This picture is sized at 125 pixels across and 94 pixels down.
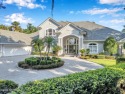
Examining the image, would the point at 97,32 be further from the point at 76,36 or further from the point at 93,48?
the point at 76,36

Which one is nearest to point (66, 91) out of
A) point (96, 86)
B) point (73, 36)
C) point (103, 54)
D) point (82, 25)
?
point (96, 86)

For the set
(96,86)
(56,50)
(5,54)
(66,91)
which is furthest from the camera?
(56,50)

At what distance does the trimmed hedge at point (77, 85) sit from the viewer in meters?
5.80

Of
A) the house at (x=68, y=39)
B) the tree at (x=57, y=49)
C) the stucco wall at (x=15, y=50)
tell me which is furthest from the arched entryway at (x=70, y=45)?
the stucco wall at (x=15, y=50)

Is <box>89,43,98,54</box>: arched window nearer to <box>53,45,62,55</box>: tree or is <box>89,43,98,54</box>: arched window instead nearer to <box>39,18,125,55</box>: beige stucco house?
<box>39,18,125,55</box>: beige stucco house

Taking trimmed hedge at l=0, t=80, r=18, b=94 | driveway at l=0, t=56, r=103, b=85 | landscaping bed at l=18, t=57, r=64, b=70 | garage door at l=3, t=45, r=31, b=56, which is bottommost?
driveway at l=0, t=56, r=103, b=85

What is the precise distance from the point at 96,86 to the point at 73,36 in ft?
99.1

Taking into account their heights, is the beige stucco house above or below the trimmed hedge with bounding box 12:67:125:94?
above

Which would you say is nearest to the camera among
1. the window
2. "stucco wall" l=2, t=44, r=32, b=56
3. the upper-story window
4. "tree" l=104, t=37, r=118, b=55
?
"tree" l=104, t=37, r=118, b=55

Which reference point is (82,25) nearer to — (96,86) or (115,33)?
(115,33)

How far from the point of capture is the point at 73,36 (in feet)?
124

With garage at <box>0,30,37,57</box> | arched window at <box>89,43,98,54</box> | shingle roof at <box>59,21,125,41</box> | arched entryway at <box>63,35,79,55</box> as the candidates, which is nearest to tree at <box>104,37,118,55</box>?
shingle roof at <box>59,21,125,41</box>

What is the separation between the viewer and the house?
35.5m

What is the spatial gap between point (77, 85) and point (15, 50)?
104 feet
